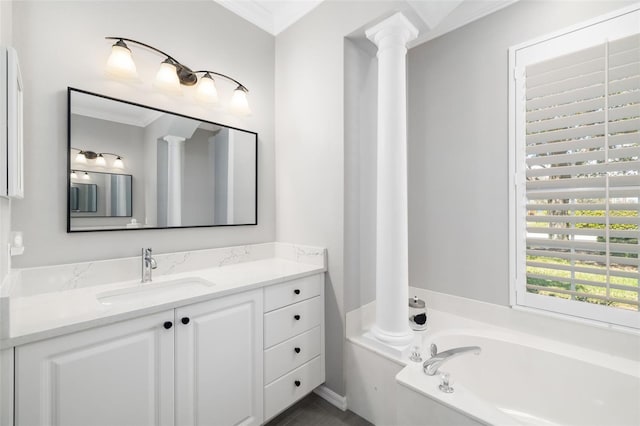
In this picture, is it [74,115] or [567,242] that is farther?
[567,242]

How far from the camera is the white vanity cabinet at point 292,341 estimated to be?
1.60 m

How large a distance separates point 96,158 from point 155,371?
115cm

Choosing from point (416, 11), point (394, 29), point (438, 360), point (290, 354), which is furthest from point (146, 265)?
point (416, 11)

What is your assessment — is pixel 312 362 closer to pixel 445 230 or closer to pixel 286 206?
pixel 286 206

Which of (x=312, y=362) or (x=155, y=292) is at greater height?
(x=155, y=292)

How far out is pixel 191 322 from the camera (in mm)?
1292

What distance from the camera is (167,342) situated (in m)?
1.21

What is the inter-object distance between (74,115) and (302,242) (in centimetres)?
151

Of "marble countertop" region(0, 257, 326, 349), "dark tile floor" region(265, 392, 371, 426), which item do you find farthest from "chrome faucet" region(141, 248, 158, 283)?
"dark tile floor" region(265, 392, 371, 426)

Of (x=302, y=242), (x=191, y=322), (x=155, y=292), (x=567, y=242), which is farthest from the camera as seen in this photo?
(x=302, y=242)

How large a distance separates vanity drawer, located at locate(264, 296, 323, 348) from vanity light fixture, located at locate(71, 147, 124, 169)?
121cm

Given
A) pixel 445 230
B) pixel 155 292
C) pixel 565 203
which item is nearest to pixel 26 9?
pixel 155 292

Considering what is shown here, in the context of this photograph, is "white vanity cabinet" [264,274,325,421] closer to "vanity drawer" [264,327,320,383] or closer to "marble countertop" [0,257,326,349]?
"vanity drawer" [264,327,320,383]

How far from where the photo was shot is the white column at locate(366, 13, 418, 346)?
1.69 meters
